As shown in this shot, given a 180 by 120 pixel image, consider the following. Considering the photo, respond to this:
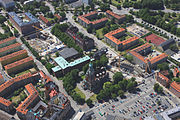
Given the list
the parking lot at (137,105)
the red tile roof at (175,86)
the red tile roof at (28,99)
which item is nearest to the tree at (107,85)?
the parking lot at (137,105)

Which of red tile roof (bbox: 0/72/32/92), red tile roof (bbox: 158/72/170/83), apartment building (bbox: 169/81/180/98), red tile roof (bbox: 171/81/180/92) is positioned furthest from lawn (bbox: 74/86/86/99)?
red tile roof (bbox: 171/81/180/92)

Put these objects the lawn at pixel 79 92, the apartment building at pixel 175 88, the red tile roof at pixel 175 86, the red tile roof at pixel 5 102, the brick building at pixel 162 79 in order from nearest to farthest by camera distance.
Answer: the red tile roof at pixel 5 102 → the red tile roof at pixel 175 86 → the apartment building at pixel 175 88 → the lawn at pixel 79 92 → the brick building at pixel 162 79

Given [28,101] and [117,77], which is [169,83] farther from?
[28,101]

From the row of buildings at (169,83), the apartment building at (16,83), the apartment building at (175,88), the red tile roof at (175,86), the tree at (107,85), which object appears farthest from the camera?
the tree at (107,85)

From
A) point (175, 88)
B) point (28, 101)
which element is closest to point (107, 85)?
point (175, 88)

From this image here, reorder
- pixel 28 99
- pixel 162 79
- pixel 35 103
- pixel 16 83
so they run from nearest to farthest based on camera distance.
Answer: pixel 28 99
pixel 35 103
pixel 162 79
pixel 16 83

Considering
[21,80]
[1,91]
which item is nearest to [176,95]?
[21,80]

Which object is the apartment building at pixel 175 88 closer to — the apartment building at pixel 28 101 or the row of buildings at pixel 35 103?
the row of buildings at pixel 35 103
